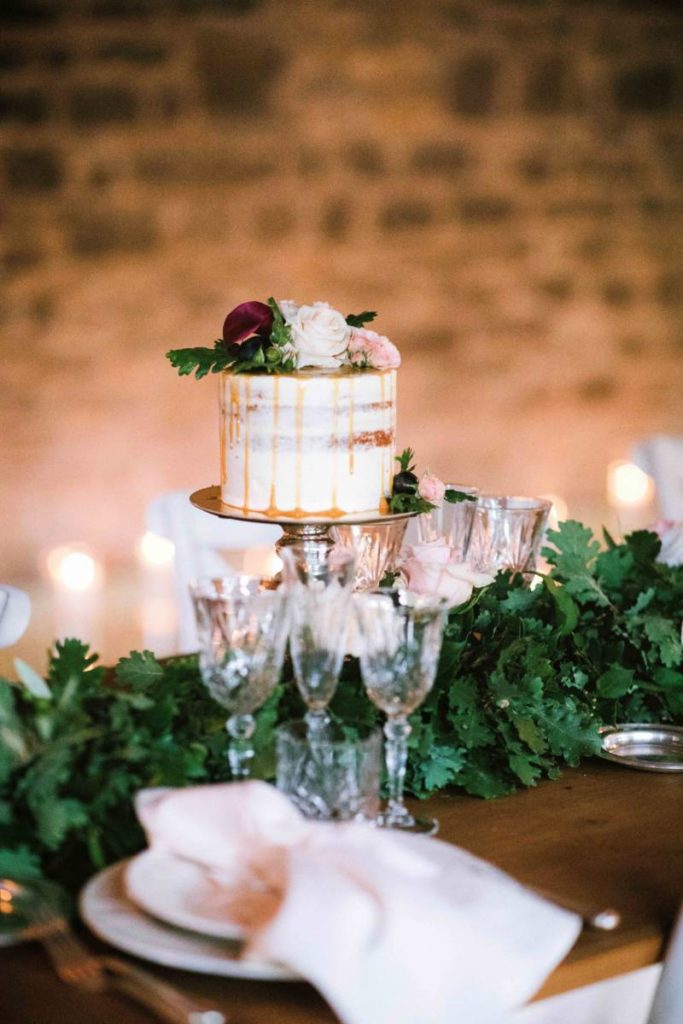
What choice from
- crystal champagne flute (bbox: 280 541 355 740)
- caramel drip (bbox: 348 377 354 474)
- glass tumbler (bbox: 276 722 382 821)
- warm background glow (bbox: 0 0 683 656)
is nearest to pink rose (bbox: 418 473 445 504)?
caramel drip (bbox: 348 377 354 474)

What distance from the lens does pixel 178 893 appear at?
1.08 m

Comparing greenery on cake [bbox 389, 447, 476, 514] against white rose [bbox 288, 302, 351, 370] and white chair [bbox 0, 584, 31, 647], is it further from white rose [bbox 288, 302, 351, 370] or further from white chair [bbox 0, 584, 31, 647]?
white chair [bbox 0, 584, 31, 647]

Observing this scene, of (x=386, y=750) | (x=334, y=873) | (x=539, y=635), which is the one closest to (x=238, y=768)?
(x=386, y=750)

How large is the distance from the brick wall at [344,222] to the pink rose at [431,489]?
2.55m

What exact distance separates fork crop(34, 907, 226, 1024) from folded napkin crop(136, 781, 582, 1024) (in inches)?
2.6

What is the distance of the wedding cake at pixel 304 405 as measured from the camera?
66.9 inches

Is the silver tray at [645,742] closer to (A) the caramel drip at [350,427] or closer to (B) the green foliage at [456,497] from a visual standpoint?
(B) the green foliage at [456,497]

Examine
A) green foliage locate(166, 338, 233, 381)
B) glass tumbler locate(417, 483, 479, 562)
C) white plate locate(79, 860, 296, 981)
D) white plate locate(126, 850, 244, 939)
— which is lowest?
white plate locate(79, 860, 296, 981)

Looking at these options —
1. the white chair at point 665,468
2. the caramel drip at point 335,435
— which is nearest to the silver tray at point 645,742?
the caramel drip at point 335,435

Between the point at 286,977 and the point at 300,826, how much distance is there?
0.14m

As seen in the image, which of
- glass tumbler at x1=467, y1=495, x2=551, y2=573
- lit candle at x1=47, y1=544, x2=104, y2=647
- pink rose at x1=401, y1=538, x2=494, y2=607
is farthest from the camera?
lit candle at x1=47, y1=544, x2=104, y2=647

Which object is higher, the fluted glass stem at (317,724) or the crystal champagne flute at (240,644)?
the crystal champagne flute at (240,644)

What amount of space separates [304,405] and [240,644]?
0.52 metres

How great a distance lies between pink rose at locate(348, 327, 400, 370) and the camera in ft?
5.75
